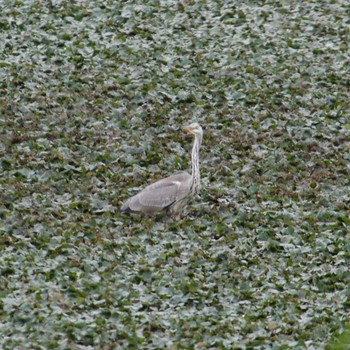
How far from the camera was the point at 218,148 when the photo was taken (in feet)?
52.3

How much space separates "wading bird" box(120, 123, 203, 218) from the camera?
13.8 metres

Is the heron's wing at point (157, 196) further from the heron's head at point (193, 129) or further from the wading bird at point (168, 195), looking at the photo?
the heron's head at point (193, 129)

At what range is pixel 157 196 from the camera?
45.5 ft

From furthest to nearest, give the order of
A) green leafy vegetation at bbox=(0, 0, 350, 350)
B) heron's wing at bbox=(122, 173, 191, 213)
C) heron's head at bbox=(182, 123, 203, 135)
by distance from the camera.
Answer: heron's head at bbox=(182, 123, 203, 135) < heron's wing at bbox=(122, 173, 191, 213) < green leafy vegetation at bbox=(0, 0, 350, 350)

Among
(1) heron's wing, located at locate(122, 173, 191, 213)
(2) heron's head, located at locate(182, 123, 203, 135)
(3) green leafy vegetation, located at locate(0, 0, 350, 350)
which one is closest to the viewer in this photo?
(3) green leafy vegetation, located at locate(0, 0, 350, 350)

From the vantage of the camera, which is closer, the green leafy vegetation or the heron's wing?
the green leafy vegetation

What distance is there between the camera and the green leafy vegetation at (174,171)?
1159 cm

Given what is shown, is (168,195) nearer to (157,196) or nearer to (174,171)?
(157,196)

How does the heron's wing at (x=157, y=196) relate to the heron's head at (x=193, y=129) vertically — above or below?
below

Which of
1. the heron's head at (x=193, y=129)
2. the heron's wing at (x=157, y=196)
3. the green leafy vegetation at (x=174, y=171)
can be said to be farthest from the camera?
the heron's head at (x=193, y=129)

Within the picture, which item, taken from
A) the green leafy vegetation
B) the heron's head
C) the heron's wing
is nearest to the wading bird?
the heron's wing

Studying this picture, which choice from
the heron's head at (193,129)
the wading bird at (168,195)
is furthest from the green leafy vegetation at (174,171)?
the heron's head at (193,129)

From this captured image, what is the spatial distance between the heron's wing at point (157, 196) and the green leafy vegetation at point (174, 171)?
177 millimetres

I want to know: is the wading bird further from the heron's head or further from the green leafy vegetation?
the heron's head
